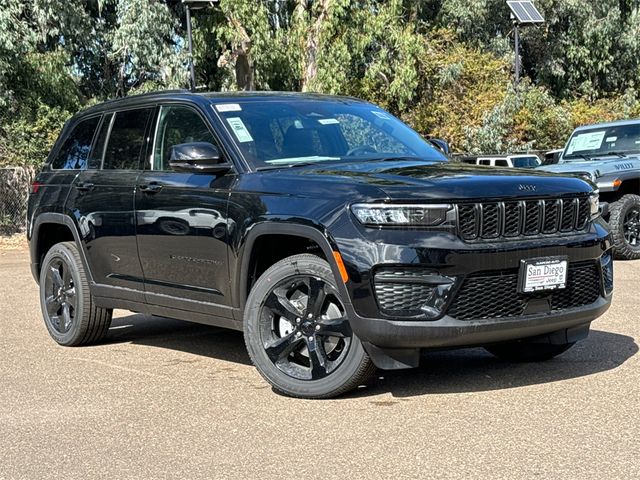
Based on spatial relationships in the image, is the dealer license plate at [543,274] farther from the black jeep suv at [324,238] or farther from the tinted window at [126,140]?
the tinted window at [126,140]

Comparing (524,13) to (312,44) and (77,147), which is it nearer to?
(312,44)

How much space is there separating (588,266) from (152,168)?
3.01 metres

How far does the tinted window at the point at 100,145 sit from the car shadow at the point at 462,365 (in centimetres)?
151

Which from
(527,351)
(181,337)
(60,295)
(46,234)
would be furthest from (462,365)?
(46,234)

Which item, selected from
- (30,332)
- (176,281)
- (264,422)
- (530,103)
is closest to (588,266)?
(264,422)

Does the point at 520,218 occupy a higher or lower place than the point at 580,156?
higher

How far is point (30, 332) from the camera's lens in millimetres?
8898

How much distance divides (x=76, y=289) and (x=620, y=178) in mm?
8002

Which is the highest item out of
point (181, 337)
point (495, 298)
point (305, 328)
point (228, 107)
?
point (228, 107)

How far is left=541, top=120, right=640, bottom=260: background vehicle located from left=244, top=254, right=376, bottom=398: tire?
297 inches

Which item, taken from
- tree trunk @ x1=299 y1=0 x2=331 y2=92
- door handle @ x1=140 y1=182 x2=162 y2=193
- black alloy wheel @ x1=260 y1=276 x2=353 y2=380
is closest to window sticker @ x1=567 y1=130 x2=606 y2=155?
door handle @ x1=140 y1=182 x2=162 y2=193

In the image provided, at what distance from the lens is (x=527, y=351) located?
6785 mm

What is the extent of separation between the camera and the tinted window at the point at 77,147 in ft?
26.5

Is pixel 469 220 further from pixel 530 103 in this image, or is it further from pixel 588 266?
pixel 530 103
